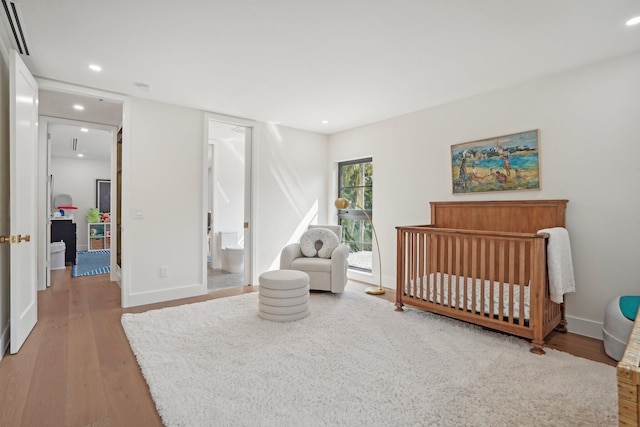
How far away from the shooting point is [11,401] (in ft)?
5.82

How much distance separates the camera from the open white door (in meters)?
2.23

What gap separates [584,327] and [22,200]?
186 inches

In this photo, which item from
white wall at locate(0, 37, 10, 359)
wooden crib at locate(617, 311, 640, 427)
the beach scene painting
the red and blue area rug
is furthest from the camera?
the red and blue area rug

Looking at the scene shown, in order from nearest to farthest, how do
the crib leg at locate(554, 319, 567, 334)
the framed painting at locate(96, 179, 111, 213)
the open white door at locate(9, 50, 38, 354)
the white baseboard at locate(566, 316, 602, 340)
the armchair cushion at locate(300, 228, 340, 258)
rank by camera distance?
the open white door at locate(9, 50, 38, 354) < the white baseboard at locate(566, 316, 602, 340) < the crib leg at locate(554, 319, 567, 334) < the armchair cushion at locate(300, 228, 340, 258) < the framed painting at locate(96, 179, 111, 213)

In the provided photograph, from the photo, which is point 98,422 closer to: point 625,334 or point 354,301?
point 354,301

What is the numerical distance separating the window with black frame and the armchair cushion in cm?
87

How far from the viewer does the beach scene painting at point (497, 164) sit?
309cm

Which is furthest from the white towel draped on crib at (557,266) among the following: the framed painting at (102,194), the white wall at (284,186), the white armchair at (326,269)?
the framed painting at (102,194)

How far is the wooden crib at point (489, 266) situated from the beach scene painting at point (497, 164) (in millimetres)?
197

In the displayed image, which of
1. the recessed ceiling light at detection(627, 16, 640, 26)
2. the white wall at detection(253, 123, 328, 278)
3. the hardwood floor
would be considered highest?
the recessed ceiling light at detection(627, 16, 640, 26)

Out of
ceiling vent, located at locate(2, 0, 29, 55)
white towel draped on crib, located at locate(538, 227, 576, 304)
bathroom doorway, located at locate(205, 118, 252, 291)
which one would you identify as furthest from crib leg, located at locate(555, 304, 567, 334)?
ceiling vent, located at locate(2, 0, 29, 55)

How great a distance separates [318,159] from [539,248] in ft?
11.6

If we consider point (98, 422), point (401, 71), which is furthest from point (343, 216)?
point (98, 422)

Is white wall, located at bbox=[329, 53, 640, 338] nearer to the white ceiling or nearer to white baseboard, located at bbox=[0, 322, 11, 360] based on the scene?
the white ceiling
